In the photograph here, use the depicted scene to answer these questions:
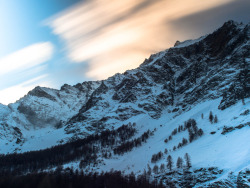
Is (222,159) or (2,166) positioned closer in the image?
(222,159)

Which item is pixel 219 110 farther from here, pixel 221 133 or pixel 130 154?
pixel 130 154

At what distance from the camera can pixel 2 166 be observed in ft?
638

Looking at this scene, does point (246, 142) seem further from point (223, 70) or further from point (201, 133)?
point (223, 70)

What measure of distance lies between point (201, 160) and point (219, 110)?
59200 mm

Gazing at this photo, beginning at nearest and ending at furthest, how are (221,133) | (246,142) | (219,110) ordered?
1. (246,142)
2. (221,133)
3. (219,110)

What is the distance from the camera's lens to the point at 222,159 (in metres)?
66.8

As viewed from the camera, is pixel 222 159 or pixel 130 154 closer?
pixel 222 159

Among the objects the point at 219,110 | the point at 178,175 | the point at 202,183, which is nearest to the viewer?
the point at 202,183

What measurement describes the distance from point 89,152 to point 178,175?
11993 centimetres

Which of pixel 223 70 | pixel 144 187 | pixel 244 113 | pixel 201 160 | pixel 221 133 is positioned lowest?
pixel 144 187

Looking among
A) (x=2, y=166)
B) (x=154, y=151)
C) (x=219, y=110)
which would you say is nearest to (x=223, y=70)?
(x=219, y=110)

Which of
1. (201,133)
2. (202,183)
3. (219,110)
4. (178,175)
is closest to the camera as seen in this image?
(202,183)

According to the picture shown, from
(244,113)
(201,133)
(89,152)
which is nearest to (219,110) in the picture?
Result: (201,133)

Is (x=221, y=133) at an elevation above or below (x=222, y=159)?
above
